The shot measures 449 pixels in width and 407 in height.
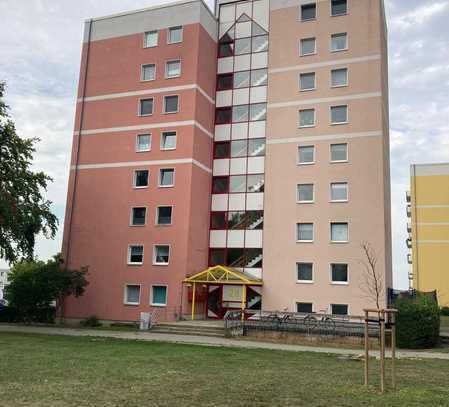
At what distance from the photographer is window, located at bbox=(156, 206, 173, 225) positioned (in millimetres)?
33031

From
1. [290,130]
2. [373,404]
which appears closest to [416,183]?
[290,130]

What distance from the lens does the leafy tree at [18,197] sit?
990 inches

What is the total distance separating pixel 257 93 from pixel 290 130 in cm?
367

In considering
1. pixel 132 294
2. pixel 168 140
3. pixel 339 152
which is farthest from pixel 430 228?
pixel 132 294

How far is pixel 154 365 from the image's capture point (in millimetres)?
13648

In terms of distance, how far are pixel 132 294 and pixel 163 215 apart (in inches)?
210

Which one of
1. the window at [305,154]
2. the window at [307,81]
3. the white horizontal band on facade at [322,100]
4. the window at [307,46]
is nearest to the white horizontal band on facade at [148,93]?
the white horizontal band on facade at [322,100]

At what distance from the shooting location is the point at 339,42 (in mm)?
33844

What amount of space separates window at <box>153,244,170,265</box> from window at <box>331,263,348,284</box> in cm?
1000

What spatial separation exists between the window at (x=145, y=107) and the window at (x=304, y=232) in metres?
12.5

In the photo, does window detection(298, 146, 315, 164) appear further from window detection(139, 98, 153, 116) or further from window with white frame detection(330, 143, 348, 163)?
window detection(139, 98, 153, 116)

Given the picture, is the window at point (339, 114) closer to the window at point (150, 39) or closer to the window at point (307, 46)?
the window at point (307, 46)

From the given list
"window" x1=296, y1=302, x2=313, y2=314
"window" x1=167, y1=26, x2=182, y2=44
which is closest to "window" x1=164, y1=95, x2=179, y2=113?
"window" x1=167, y1=26, x2=182, y2=44

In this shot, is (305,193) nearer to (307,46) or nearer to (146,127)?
(307,46)
